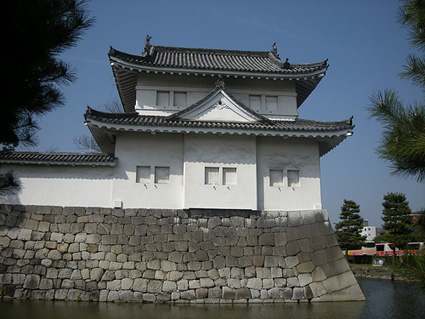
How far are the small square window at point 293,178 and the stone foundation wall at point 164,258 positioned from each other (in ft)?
4.24

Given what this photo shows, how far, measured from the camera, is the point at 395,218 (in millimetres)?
21141

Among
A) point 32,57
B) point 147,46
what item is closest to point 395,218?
point 147,46

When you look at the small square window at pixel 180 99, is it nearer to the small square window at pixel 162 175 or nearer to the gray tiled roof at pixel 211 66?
the gray tiled roof at pixel 211 66

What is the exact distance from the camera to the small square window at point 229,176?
10750mm

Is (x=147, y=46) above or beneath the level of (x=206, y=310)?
above

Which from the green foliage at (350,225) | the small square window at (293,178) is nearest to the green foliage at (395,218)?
the green foliage at (350,225)

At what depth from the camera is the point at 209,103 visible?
1120 centimetres

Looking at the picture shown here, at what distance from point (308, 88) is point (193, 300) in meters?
8.23

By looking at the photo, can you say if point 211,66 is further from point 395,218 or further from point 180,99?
point 395,218

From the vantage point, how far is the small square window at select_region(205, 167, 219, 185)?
10688 mm

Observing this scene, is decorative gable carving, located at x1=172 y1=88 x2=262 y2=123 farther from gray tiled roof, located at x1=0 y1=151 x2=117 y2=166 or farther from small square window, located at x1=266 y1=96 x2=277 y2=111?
gray tiled roof, located at x1=0 y1=151 x2=117 y2=166

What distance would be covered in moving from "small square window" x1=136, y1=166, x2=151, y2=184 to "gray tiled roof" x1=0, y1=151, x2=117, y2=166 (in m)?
0.76

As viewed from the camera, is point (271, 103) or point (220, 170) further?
point (271, 103)

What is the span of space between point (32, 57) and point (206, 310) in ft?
22.7
